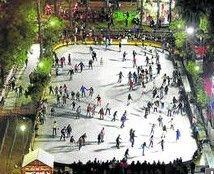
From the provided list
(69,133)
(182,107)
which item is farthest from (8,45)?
(182,107)

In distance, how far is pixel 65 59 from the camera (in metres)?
67.2

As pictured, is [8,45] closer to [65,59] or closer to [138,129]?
[65,59]

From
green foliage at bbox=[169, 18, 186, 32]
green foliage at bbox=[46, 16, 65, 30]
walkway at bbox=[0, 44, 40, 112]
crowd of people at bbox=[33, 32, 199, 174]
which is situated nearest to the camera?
crowd of people at bbox=[33, 32, 199, 174]

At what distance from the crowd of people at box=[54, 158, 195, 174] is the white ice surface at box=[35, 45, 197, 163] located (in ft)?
8.75

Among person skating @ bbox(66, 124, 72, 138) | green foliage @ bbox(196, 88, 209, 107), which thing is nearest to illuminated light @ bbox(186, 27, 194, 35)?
green foliage @ bbox(196, 88, 209, 107)

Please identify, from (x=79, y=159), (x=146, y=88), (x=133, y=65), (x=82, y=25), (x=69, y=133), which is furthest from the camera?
(x=82, y=25)

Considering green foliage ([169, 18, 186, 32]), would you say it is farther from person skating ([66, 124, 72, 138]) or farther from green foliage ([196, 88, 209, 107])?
person skating ([66, 124, 72, 138])

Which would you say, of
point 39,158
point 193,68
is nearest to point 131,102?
point 193,68

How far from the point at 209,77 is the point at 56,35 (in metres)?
16.5

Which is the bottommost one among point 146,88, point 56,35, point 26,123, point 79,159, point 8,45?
point 79,159

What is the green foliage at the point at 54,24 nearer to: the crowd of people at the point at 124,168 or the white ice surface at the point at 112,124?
the white ice surface at the point at 112,124

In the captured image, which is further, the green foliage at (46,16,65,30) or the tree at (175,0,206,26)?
the green foliage at (46,16,65,30)

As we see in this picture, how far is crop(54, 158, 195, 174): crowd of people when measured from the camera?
151 feet

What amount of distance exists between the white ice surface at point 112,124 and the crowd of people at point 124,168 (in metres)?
2.67
